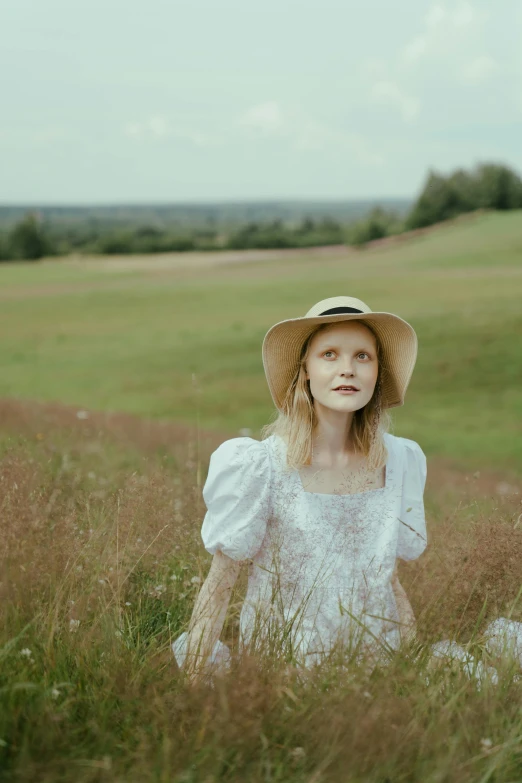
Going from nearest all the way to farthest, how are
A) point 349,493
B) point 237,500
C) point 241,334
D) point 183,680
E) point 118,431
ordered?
point 183,680 < point 237,500 < point 349,493 < point 118,431 < point 241,334

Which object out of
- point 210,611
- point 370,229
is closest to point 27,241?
point 370,229

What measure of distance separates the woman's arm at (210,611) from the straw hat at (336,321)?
610mm

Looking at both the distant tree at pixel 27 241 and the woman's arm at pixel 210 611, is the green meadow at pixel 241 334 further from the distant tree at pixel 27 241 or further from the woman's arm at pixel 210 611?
the distant tree at pixel 27 241

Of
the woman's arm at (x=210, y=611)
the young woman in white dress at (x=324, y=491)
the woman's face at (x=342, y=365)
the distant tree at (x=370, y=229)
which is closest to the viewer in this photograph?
the woman's arm at (x=210, y=611)

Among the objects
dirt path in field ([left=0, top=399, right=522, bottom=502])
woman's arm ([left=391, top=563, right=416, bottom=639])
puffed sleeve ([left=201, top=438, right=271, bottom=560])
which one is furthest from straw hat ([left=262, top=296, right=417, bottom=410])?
dirt path in field ([left=0, top=399, right=522, bottom=502])

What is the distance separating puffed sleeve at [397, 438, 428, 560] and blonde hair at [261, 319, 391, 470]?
0.12m

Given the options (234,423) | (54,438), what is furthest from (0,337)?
(54,438)

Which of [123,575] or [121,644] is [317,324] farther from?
[121,644]

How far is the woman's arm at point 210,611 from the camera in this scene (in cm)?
258

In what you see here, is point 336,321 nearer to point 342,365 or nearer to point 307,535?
point 342,365

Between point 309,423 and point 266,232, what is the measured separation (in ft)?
147

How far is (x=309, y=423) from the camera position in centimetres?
319

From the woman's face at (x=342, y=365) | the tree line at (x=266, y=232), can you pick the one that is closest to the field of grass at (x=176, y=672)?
the woman's face at (x=342, y=365)

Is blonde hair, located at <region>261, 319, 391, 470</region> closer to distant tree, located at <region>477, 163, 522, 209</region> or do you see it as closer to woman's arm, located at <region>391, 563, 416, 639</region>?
woman's arm, located at <region>391, 563, 416, 639</region>
